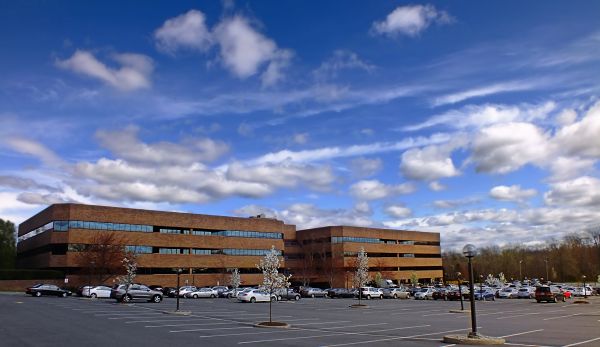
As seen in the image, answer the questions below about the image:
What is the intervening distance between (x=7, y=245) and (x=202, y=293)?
56860mm

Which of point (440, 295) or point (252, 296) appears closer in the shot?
point (252, 296)

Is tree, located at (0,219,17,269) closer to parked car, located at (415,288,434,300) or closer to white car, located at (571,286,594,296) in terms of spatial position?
parked car, located at (415,288,434,300)

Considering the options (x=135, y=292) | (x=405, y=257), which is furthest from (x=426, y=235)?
(x=135, y=292)

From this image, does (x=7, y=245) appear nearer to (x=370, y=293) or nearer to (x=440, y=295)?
(x=370, y=293)

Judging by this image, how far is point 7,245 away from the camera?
330 feet

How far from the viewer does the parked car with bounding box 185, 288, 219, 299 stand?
208 ft

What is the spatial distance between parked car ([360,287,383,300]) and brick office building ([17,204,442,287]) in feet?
97.9

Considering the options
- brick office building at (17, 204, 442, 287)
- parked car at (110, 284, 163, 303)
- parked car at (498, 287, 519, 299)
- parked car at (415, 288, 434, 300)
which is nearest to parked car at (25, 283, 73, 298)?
brick office building at (17, 204, 442, 287)

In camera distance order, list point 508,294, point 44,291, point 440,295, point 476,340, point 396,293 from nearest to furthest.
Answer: point 476,340
point 44,291
point 440,295
point 508,294
point 396,293

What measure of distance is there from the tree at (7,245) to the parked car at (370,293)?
6546 centimetres

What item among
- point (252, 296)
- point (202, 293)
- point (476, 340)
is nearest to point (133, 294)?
point (252, 296)

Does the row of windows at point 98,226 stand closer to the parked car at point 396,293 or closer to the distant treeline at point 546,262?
the parked car at point 396,293

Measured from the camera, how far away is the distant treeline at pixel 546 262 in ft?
446

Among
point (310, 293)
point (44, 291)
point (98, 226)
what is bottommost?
point (310, 293)
